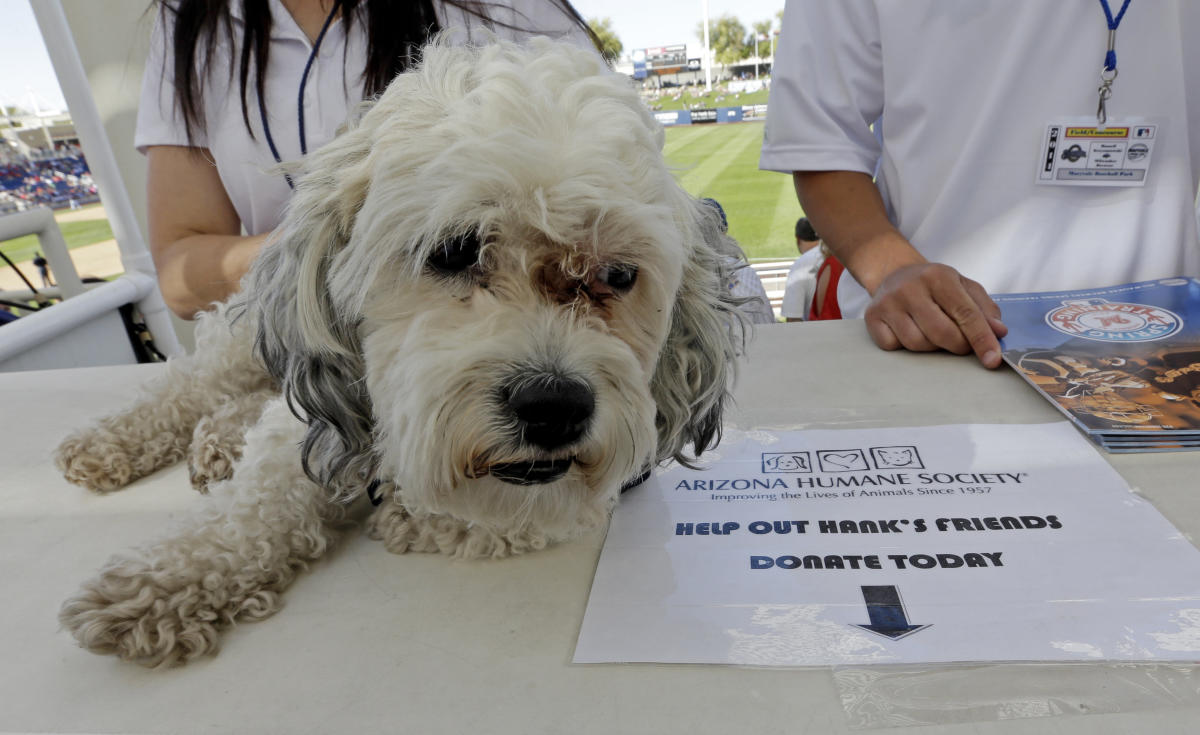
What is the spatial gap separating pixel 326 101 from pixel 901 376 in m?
1.30

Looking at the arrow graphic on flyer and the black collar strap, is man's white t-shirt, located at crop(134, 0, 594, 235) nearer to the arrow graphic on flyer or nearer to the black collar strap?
the black collar strap

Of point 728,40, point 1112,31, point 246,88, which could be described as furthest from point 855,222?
point 728,40

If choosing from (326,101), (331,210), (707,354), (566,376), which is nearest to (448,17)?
(326,101)

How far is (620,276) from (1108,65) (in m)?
1.40

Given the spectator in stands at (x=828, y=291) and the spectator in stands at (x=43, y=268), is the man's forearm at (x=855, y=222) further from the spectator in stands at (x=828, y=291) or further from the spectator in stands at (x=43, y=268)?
the spectator in stands at (x=43, y=268)

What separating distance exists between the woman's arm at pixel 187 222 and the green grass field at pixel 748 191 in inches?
462

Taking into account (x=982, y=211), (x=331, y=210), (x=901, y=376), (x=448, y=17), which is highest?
(x=448, y=17)

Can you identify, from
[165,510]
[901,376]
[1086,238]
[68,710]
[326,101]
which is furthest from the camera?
[1086,238]

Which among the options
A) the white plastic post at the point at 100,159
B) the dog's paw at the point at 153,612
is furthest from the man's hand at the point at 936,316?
the white plastic post at the point at 100,159

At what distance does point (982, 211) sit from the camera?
1.70m

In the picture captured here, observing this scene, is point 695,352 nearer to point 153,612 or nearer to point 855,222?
point 153,612

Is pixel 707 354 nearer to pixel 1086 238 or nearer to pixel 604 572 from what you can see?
pixel 604 572

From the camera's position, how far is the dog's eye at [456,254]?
2.36 feet

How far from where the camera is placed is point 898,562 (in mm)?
734
